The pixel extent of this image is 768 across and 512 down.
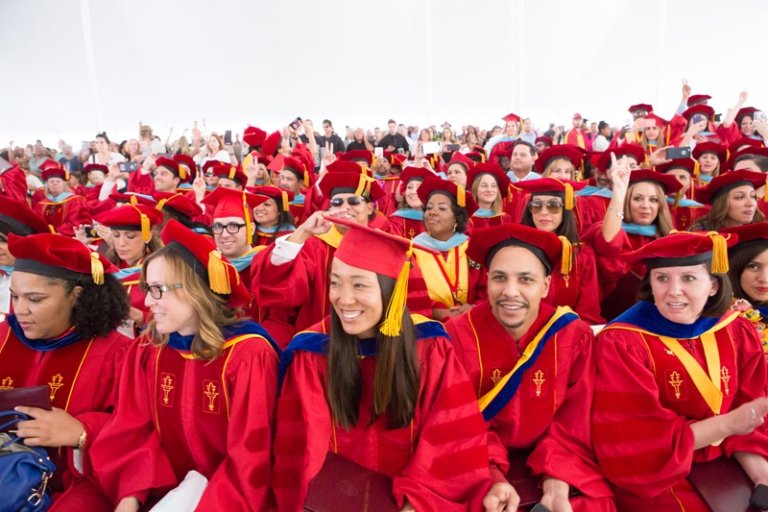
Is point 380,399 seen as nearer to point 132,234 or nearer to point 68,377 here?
point 68,377

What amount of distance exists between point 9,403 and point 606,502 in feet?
7.66

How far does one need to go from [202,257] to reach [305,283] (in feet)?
3.61

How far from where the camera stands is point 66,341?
2.26m

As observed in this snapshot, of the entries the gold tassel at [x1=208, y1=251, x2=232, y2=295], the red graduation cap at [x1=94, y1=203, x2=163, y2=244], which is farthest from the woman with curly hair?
the red graduation cap at [x1=94, y1=203, x2=163, y2=244]

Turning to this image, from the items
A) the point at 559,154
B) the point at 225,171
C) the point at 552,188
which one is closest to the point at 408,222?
the point at 559,154

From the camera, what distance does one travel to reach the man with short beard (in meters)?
2.13

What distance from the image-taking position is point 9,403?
196cm

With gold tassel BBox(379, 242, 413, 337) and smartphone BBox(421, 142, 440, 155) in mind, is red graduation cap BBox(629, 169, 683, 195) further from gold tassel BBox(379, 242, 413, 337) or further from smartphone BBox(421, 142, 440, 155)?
smartphone BBox(421, 142, 440, 155)

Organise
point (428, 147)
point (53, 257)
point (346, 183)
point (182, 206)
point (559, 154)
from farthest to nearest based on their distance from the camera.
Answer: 1. point (428, 147)
2. point (559, 154)
3. point (182, 206)
4. point (346, 183)
5. point (53, 257)

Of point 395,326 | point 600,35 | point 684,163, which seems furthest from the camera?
point 600,35

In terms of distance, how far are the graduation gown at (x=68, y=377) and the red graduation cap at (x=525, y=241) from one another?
1676 mm

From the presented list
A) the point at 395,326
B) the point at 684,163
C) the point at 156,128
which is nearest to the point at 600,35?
the point at 684,163

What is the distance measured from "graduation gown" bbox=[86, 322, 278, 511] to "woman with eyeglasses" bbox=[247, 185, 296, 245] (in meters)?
2.50

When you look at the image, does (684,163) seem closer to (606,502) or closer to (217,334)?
(606,502)
